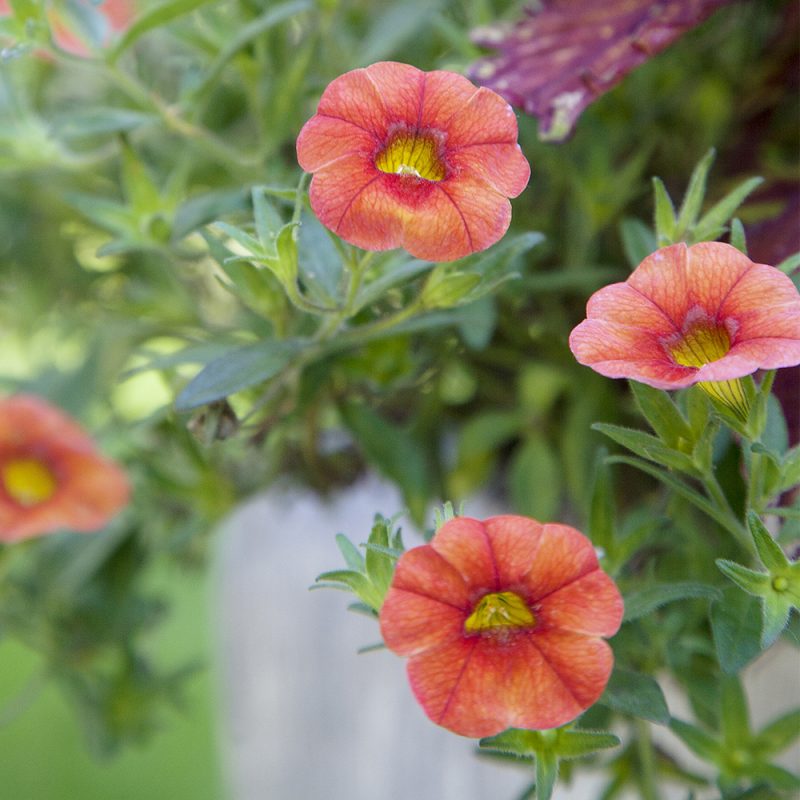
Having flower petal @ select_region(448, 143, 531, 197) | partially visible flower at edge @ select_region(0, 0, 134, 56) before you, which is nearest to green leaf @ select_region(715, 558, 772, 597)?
flower petal @ select_region(448, 143, 531, 197)

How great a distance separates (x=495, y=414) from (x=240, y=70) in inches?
7.4

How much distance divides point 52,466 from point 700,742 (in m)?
0.30

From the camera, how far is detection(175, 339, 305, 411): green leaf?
32 centimetres

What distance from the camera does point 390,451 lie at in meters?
0.47

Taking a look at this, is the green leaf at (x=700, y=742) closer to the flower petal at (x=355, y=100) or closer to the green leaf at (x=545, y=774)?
the green leaf at (x=545, y=774)

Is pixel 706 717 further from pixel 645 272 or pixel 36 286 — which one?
pixel 36 286

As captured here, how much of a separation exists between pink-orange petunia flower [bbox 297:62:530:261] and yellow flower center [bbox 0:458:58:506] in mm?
260

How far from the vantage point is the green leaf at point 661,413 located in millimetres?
276

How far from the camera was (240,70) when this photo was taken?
0.44 m

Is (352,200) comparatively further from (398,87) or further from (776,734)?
(776,734)

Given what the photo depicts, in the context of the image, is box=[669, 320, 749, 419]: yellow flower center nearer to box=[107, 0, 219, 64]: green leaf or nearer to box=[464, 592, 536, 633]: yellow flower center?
box=[464, 592, 536, 633]: yellow flower center

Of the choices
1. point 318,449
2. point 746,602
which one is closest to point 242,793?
point 318,449

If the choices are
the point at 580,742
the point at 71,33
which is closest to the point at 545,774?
the point at 580,742

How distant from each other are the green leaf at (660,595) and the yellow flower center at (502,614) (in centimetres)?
5
